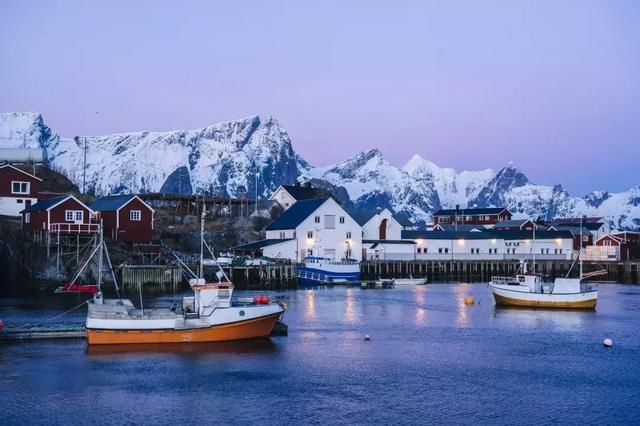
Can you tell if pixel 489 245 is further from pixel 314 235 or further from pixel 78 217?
pixel 78 217

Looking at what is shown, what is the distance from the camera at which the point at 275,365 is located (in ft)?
109

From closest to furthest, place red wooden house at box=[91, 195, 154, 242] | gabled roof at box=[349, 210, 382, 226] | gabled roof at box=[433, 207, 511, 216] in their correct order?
1. red wooden house at box=[91, 195, 154, 242]
2. gabled roof at box=[349, 210, 382, 226]
3. gabled roof at box=[433, 207, 511, 216]

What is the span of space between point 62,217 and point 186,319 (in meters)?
36.3

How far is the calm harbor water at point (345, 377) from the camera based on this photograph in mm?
25672

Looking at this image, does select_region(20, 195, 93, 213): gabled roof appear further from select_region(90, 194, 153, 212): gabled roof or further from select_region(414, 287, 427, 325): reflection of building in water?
select_region(414, 287, 427, 325): reflection of building in water

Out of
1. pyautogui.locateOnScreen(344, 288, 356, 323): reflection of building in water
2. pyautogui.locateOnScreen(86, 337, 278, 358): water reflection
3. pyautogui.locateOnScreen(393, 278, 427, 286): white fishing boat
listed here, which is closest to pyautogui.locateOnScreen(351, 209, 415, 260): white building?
pyautogui.locateOnScreen(393, 278, 427, 286): white fishing boat

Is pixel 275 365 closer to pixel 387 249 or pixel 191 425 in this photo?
pixel 191 425

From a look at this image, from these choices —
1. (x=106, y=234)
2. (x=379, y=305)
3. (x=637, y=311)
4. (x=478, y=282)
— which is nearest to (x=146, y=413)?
(x=379, y=305)

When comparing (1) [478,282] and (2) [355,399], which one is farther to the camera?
(1) [478,282]

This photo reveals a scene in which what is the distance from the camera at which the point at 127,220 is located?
243 ft

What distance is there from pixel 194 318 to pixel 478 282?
60572 millimetres

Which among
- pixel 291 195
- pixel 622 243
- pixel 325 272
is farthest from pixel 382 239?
pixel 622 243

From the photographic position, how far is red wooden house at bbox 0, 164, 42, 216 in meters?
77.0

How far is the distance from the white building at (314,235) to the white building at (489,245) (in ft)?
44.9
